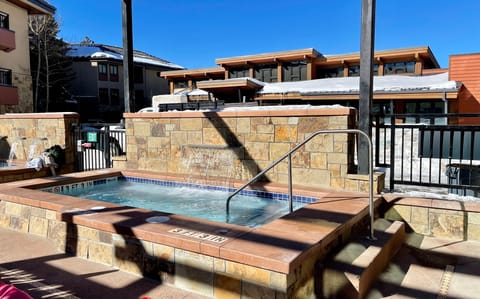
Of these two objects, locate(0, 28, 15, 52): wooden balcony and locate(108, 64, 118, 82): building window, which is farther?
locate(108, 64, 118, 82): building window

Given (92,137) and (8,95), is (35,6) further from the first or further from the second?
(92,137)

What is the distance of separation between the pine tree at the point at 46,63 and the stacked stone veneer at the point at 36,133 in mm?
13913

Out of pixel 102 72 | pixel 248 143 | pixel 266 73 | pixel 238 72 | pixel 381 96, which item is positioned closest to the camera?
pixel 248 143

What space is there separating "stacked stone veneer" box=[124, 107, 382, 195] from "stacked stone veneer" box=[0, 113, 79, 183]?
166cm

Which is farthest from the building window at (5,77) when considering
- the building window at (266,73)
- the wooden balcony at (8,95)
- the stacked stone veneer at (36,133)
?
the building window at (266,73)

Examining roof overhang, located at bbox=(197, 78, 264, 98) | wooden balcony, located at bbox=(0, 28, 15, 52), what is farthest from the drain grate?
wooden balcony, located at bbox=(0, 28, 15, 52)

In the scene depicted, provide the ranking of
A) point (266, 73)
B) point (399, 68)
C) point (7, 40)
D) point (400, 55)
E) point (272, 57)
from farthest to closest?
point (266, 73), point (272, 57), point (399, 68), point (400, 55), point (7, 40)

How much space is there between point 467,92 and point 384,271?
1361cm

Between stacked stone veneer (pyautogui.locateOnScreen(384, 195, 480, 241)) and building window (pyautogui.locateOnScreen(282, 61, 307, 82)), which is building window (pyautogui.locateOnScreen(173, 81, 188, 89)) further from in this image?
stacked stone veneer (pyautogui.locateOnScreen(384, 195, 480, 241))

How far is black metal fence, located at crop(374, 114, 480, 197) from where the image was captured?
4.35m

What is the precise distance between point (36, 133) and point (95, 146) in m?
1.66

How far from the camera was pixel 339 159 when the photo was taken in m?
4.54

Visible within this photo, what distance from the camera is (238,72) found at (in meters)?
22.3

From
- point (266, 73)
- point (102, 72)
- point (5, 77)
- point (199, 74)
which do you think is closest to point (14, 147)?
point (5, 77)
